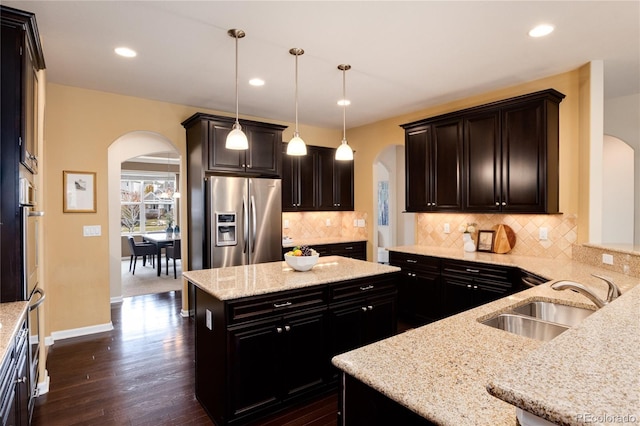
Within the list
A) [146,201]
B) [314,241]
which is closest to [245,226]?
[314,241]

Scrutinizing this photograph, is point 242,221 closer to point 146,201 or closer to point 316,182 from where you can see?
point 316,182

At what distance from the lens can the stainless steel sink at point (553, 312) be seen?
2.07m

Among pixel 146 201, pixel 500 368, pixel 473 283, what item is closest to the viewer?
pixel 500 368

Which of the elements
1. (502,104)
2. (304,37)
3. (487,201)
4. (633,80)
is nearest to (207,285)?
(304,37)

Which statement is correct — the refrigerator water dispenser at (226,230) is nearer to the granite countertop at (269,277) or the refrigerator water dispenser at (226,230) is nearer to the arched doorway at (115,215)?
the granite countertop at (269,277)

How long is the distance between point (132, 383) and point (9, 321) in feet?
4.92

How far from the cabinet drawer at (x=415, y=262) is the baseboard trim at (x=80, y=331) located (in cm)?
363

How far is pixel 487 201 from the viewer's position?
392cm

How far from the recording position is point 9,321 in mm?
1756

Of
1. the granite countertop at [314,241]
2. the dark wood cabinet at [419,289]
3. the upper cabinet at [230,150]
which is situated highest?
the upper cabinet at [230,150]

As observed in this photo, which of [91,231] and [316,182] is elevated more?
[316,182]

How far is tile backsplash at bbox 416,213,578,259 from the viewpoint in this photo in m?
3.64

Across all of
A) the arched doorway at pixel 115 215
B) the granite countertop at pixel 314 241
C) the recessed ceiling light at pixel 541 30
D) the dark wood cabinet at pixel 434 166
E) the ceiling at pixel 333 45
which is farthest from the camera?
the arched doorway at pixel 115 215

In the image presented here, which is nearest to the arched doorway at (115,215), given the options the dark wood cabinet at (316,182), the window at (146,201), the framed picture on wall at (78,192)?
the framed picture on wall at (78,192)
